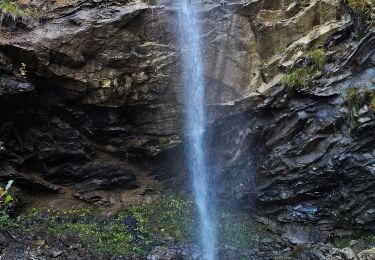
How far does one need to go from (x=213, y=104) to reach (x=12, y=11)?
19.0 ft

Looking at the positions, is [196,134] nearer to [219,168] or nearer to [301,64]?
[219,168]

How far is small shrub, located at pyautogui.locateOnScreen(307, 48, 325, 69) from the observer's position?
34.1 feet

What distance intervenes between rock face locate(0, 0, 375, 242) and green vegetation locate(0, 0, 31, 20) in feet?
0.80

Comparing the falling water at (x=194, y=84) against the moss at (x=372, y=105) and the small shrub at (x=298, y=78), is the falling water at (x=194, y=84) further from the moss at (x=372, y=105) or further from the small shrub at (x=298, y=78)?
the moss at (x=372, y=105)

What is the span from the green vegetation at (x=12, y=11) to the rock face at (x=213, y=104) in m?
0.24

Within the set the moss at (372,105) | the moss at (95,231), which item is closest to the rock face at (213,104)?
the moss at (372,105)

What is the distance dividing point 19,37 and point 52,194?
4338 millimetres

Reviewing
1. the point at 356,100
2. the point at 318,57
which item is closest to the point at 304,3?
the point at 318,57

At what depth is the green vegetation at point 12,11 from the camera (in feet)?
34.4

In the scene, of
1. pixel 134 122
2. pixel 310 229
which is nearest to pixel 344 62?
pixel 310 229

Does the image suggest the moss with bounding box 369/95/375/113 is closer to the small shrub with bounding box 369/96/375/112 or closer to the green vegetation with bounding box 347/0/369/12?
the small shrub with bounding box 369/96/375/112

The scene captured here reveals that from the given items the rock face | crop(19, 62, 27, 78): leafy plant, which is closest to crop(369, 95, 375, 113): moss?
the rock face

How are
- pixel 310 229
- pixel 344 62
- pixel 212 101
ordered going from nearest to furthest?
pixel 344 62 < pixel 310 229 < pixel 212 101

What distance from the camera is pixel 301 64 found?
1060cm
